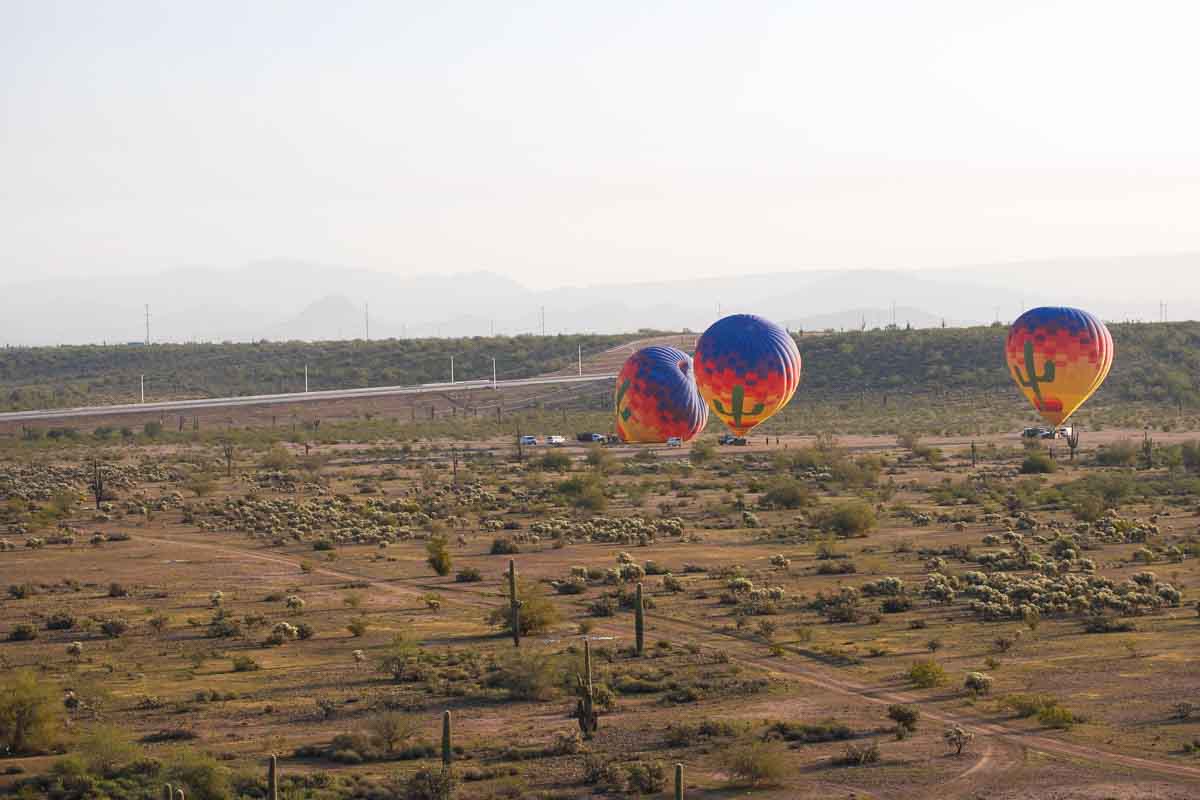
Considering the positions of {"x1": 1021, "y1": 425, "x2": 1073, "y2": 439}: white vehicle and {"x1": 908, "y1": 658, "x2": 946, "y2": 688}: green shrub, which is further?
{"x1": 1021, "y1": 425, "x2": 1073, "y2": 439}: white vehicle

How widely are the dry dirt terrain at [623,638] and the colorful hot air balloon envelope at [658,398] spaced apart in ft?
32.0

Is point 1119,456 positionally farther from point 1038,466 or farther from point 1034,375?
point 1034,375

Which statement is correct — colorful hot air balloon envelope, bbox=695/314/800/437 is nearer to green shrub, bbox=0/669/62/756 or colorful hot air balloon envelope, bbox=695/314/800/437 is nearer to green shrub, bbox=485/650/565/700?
green shrub, bbox=485/650/565/700

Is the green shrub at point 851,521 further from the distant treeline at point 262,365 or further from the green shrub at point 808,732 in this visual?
the distant treeline at point 262,365

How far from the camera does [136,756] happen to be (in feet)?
77.6

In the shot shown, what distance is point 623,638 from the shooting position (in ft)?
108

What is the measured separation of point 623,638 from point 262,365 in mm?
129963

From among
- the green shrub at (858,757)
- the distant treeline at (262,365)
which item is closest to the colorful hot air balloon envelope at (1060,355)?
the green shrub at (858,757)

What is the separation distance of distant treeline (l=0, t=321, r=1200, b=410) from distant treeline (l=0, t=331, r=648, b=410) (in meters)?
0.14

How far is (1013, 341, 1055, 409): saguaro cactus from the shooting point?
72.4 meters

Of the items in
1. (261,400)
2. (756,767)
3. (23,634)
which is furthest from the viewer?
(261,400)

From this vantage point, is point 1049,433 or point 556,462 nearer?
point 556,462

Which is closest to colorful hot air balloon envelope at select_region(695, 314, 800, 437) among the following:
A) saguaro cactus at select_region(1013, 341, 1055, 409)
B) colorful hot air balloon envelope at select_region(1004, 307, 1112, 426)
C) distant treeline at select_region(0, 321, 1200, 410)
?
saguaro cactus at select_region(1013, 341, 1055, 409)

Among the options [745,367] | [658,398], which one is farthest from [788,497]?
[658,398]
